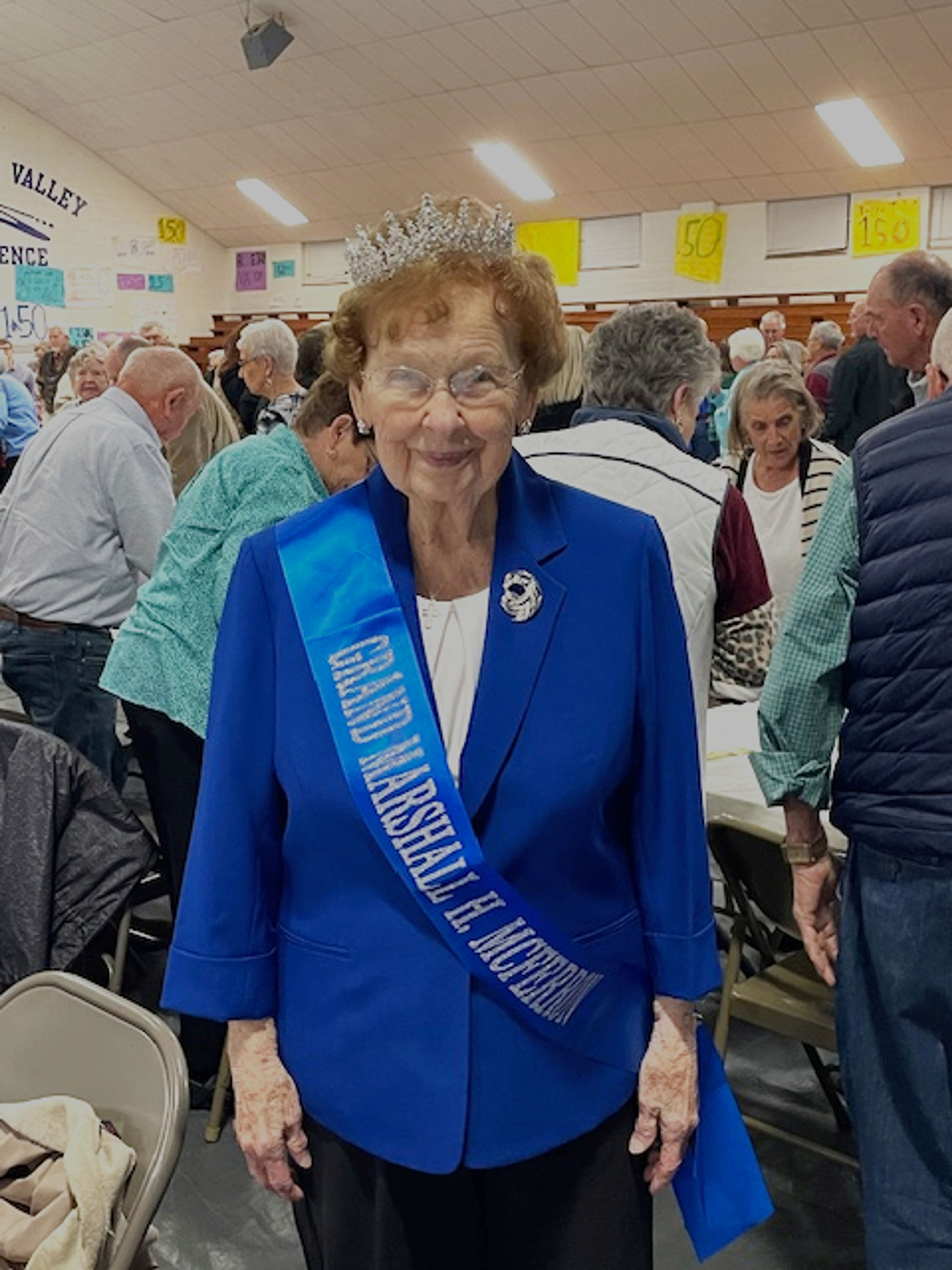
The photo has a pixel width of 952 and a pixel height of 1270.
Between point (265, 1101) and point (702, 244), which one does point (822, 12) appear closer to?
point (702, 244)

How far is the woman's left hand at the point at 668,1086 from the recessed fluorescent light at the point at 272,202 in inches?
539

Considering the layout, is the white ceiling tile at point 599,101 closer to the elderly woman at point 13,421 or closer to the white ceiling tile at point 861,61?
the white ceiling tile at point 861,61

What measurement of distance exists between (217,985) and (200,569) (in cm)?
130

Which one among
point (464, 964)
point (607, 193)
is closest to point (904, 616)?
point (464, 964)

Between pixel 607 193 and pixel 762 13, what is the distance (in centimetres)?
349

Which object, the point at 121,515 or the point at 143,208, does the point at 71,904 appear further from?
the point at 143,208

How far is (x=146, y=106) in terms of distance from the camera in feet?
41.3

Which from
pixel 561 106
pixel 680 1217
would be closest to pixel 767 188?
pixel 561 106

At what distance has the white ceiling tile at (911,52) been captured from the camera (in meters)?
8.46

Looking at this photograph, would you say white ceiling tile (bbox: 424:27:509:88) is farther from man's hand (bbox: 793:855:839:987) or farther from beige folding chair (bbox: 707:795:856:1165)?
man's hand (bbox: 793:855:839:987)

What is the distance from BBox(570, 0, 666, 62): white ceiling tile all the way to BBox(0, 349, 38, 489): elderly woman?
15.4 ft

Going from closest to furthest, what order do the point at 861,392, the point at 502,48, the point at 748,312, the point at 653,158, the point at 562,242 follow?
1. the point at 861,392
2. the point at 502,48
3. the point at 653,158
4. the point at 748,312
5. the point at 562,242

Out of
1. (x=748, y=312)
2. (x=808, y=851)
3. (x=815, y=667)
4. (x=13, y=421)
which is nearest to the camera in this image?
(x=815, y=667)

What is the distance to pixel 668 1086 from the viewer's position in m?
1.34
